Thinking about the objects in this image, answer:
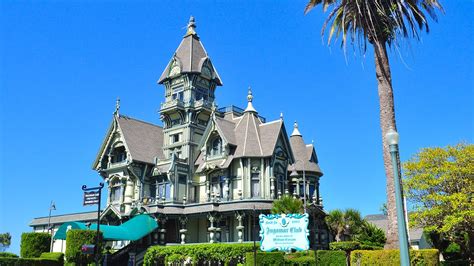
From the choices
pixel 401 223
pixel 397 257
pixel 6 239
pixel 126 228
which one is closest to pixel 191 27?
pixel 126 228

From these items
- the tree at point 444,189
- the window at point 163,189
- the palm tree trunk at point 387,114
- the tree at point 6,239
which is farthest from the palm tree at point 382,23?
the tree at point 6,239

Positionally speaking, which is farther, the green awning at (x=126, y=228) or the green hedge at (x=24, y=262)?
the green awning at (x=126, y=228)

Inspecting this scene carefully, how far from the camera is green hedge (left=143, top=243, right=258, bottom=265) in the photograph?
115 ft

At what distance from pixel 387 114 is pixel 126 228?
25882 millimetres

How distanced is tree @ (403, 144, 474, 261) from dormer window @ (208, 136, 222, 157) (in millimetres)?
15909

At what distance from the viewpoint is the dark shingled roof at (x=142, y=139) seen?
45.5 metres

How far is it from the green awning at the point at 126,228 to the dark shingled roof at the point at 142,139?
6.59 meters

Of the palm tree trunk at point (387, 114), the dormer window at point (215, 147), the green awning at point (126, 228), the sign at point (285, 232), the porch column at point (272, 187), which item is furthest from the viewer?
the dormer window at point (215, 147)

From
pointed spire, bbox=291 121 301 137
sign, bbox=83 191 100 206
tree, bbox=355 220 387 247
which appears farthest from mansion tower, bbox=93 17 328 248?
sign, bbox=83 191 100 206

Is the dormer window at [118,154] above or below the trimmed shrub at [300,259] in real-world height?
above

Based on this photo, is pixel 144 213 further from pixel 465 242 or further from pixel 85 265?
pixel 465 242

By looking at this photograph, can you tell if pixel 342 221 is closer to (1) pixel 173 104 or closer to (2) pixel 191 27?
(1) pixel 173 104

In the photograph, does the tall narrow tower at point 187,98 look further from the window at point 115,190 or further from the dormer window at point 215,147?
the window at point 115,190

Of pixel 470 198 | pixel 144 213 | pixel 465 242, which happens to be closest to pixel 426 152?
pixel 470 198
